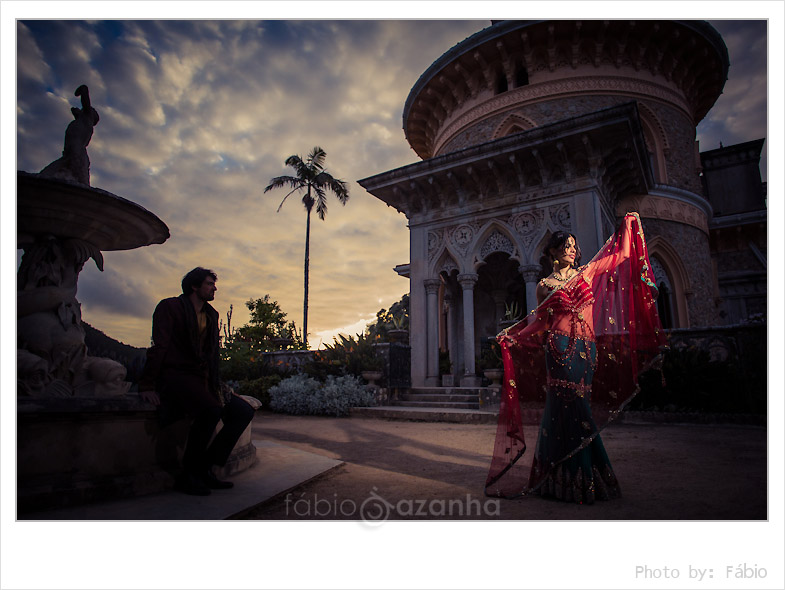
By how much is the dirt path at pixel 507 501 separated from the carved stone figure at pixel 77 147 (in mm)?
3365

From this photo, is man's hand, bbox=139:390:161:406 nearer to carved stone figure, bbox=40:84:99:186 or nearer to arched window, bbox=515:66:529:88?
carved stone figure, bbox=40:84:99:186

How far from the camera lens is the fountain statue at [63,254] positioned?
11.7 feet

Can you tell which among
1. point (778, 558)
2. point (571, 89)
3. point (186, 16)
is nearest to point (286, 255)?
point (186, 16)

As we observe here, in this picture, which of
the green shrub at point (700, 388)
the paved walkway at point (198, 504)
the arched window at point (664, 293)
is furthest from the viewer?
the arched window at point (664, 293)

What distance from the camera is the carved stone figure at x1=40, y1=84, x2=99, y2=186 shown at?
3763mm

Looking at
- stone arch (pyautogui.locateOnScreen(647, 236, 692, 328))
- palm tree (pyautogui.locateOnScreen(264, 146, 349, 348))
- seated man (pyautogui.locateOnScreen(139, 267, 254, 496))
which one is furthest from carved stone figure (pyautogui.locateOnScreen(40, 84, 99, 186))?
palm tree (pyautogui.locateOnScreen(264, 146, 349, 348))

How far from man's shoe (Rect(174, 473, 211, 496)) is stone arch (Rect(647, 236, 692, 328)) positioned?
42.5ft

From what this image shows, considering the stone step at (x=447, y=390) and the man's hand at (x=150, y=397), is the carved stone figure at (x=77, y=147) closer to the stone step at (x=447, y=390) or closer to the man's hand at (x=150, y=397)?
the man's hand at (x=150, y=397)

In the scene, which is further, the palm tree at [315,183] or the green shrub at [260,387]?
the palm tree at [315,183]

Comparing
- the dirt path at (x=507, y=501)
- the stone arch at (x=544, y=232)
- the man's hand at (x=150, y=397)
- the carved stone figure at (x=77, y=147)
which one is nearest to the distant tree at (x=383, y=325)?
the stone arch at (x=544, y=232)

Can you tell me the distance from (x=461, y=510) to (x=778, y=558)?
186cm

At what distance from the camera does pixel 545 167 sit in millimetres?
10078

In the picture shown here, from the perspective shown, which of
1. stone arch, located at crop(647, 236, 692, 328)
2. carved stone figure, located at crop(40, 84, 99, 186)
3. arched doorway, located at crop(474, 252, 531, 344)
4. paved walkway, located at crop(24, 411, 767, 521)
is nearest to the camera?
paved walkway, located at crop(24, 411, 767, 521)

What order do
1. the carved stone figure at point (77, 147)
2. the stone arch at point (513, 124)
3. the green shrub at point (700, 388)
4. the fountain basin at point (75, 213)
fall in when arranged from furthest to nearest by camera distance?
1. the stone arch at point (513, 124)
2. the green shrub at point (700, 388)
3. the carved stone figure at point (77, 147)
4. the fountain basin at point (75, 213)
